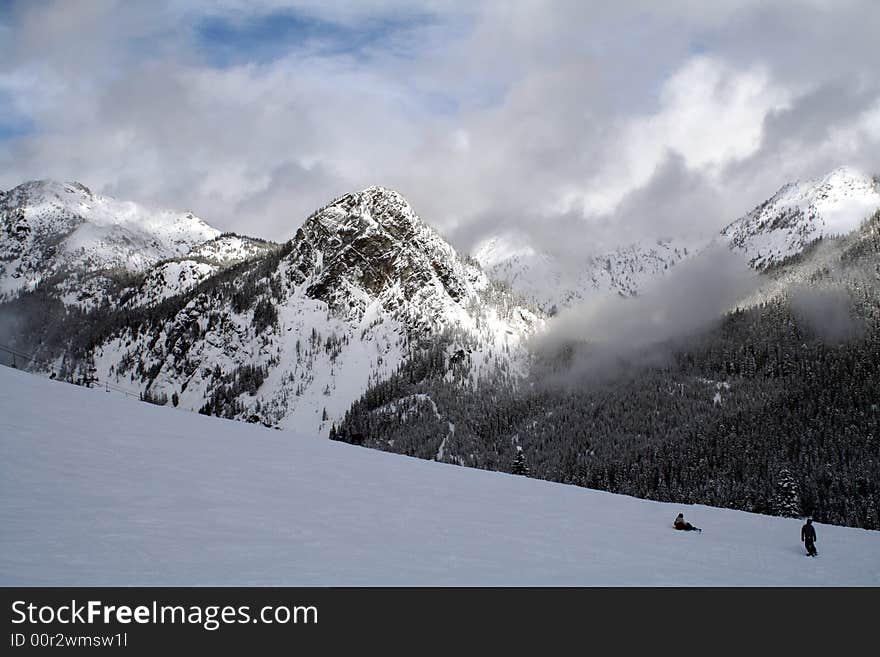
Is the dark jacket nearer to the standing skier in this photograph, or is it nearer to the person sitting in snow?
the standing skier

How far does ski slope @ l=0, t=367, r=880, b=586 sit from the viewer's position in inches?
426

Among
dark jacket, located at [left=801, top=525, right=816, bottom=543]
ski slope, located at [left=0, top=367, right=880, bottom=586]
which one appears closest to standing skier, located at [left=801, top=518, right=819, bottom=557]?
dark jacket, located at [left=801, top=525, right=816, bottom=543]

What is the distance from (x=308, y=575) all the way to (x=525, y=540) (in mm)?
7000

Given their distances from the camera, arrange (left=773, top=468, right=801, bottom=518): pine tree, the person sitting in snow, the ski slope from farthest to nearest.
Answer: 1. (left=773, top=468, right=801, bottom=518): pine tree
2. the person sitting in snow
3. the ski slope

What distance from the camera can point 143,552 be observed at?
10750mm

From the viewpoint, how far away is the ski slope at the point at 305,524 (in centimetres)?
1083

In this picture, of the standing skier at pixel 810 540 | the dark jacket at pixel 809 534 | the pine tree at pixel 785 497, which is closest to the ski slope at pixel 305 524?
the standing skier at pixel 810 540

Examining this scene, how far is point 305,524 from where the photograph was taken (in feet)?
48.1

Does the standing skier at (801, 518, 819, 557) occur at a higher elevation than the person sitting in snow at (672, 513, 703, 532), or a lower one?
lower

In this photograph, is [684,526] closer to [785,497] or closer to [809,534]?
[809,534]

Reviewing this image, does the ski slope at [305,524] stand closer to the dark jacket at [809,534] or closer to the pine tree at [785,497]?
the dark jacket at [809,534]
